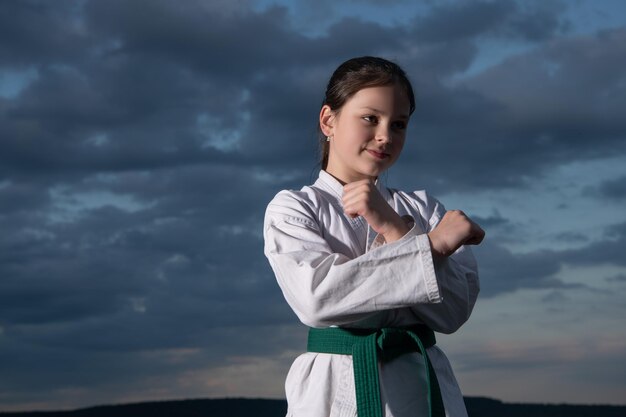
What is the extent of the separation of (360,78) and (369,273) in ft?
2.39

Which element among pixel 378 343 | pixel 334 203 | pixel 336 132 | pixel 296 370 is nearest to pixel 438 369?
pixel 378 343

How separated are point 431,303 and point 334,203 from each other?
520 millimetres

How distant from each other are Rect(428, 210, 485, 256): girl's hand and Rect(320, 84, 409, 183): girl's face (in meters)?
0.41

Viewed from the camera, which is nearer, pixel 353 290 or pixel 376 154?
pixel 353 290

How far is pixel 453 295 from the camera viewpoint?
240 centimetres

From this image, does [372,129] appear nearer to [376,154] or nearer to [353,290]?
[376,154]

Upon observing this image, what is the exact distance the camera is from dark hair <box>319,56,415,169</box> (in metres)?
2.65

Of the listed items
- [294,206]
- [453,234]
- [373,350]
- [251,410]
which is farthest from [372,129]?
[251,410]

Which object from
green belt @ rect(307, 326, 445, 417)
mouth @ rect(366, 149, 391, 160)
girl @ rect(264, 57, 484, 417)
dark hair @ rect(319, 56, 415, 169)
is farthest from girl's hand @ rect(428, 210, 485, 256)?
dark hair @ rect(319, 56, 415, 169)

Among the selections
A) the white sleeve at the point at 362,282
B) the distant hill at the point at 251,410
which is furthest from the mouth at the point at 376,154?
the distant hill at the point at 251,410

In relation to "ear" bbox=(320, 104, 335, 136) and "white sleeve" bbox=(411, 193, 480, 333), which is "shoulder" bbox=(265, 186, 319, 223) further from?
"white sleeve" bbox=(411, 193, 480, 333)

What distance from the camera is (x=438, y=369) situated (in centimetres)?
248

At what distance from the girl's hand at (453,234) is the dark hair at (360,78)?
1.89ft

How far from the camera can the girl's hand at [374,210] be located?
2328mm
